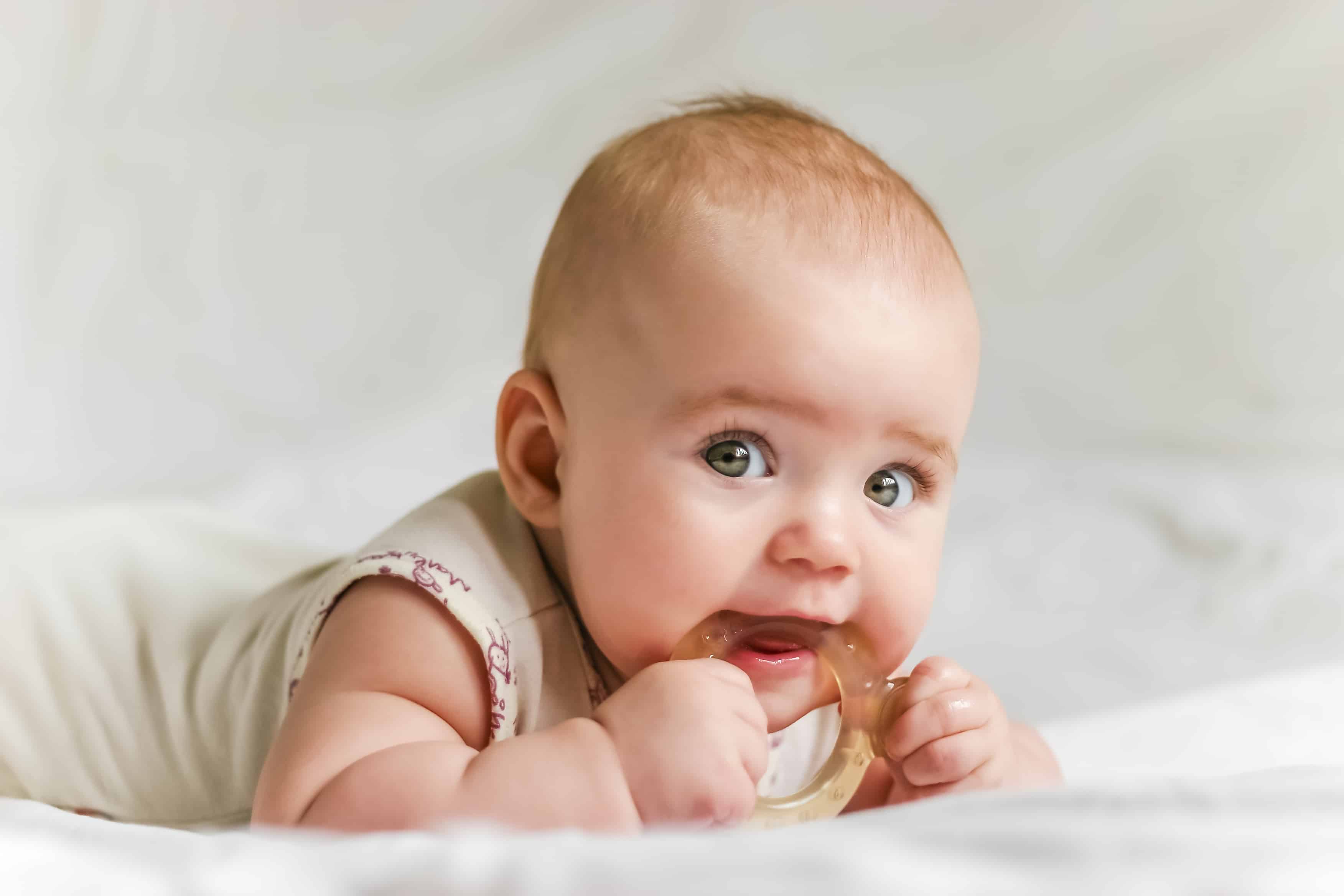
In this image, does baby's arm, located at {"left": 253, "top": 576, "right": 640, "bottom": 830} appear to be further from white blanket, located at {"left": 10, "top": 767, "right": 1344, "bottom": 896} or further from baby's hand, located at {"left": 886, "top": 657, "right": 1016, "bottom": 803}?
→ baby's hand, located at {"left": 886, "top": 657, "right": 1016, "bottom": 803}

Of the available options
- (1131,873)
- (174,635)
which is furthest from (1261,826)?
(174,635)

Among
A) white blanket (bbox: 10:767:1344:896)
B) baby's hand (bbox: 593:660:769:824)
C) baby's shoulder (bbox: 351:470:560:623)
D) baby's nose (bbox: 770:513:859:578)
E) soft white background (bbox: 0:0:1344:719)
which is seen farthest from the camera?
soft white background (bbox: 0:0:1344:719)

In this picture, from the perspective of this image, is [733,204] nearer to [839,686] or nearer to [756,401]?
[756,401]

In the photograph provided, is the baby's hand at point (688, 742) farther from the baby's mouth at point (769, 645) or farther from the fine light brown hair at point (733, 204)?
the fine light brown hair at point (733, 204)

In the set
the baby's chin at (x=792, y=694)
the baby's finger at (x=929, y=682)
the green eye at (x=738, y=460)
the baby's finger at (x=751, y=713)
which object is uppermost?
the green eye at (x=738, y=460)

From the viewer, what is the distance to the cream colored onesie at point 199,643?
113 cm

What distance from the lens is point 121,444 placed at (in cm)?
212

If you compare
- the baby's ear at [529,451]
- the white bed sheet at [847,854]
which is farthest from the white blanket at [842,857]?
the baby's ear at [529,451]

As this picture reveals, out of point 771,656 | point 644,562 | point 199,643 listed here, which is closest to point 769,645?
point 771,656

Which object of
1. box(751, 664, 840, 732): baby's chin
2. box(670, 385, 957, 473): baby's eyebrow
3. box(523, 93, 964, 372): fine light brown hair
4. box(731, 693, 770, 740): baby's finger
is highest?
box(523, 93, 964, 372): fine light brown hair

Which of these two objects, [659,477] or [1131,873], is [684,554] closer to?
[659,477]

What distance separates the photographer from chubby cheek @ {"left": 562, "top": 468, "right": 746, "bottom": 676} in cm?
101

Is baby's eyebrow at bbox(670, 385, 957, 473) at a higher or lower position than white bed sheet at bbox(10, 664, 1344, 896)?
higher

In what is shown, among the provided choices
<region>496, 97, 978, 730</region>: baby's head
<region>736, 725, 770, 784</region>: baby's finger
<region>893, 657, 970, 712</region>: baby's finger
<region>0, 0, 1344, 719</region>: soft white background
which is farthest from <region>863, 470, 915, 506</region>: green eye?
<region>0, 0, 1344, 719</region>: soft white background
